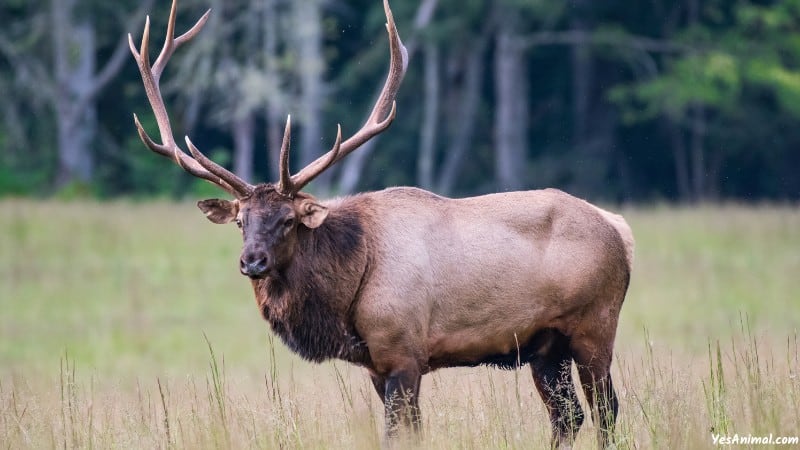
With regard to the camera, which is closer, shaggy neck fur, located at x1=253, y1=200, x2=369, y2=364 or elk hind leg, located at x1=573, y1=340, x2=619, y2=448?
shaggy neck fur, located at x1=253, y1=200, x2=369, y2=364

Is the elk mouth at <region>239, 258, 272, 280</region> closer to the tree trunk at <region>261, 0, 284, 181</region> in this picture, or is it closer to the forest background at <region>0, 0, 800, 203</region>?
the forest background at <region>0, 0, 800, 203</region>

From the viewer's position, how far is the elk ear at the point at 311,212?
7.58 meters

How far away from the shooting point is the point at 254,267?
7.15 meters

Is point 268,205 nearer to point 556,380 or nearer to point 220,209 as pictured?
point 220,209

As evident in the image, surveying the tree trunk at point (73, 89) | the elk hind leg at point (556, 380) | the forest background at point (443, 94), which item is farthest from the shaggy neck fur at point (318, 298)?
the tree trunk at point (73, 89)

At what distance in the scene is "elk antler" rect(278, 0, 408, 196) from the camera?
24.6 ft

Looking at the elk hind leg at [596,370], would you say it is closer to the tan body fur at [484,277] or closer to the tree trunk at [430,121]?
the tan body fur at [484,277]

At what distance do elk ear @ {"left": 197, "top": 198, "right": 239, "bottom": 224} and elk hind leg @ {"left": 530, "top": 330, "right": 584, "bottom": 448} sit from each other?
6.20ft

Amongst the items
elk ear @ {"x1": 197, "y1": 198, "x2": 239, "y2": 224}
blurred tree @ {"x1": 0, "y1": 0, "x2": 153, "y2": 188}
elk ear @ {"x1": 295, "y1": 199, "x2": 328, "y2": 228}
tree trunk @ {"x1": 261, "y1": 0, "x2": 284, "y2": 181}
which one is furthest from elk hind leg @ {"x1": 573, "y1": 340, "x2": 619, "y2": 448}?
blurred tree @ {"x1": 0, "y1": 0, "x2": 153, "y2": 188}

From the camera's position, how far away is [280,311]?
7.60m

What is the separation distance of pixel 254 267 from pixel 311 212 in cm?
62

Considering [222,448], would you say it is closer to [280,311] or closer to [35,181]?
[280,311]

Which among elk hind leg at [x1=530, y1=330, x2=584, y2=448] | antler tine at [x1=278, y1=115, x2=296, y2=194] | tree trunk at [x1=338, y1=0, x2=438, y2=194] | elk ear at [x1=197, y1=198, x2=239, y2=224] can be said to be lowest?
elk hind leg at [x1=530, y1=330, x2=584, y2=448]

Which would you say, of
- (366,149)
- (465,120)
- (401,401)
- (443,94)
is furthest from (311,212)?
(443,94)
